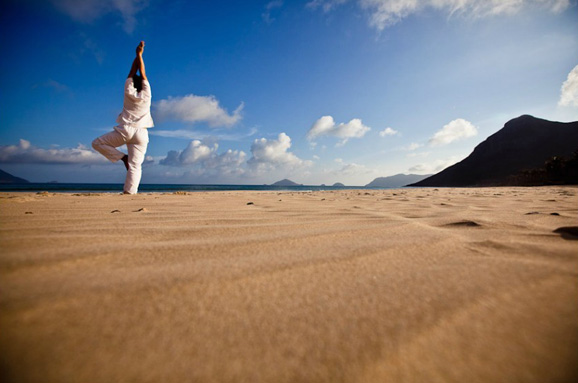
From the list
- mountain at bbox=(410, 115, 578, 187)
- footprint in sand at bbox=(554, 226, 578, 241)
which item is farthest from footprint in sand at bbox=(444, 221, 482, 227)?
mountain at bbox=(410, 115, 578, 187)

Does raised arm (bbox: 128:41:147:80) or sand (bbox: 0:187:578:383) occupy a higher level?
raised arm (bbox: 128:41:147:80)

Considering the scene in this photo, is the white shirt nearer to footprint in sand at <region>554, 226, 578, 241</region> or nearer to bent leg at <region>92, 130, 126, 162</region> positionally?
bent leg at <region>92, 130, 126, 162</region>

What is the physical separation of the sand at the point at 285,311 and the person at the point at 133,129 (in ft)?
10.7

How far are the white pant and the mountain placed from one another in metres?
43.1

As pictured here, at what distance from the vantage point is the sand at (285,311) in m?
0.37

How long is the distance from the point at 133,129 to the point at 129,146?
1.02 feet

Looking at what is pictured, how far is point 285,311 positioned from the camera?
19.9 inches

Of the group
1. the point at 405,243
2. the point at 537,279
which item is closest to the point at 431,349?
the point at 537,279

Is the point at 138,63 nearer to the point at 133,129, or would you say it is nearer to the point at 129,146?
the point at 133,129

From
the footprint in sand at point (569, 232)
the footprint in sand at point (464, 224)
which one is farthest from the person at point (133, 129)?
the footprint in sand at point (569, 232)

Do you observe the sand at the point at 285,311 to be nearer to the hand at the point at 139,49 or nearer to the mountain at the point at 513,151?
the hand at the point at 139,49

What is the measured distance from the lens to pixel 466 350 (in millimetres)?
399

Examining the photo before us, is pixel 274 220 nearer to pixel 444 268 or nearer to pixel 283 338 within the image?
pixel 444 268

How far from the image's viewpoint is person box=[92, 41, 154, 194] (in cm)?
358
